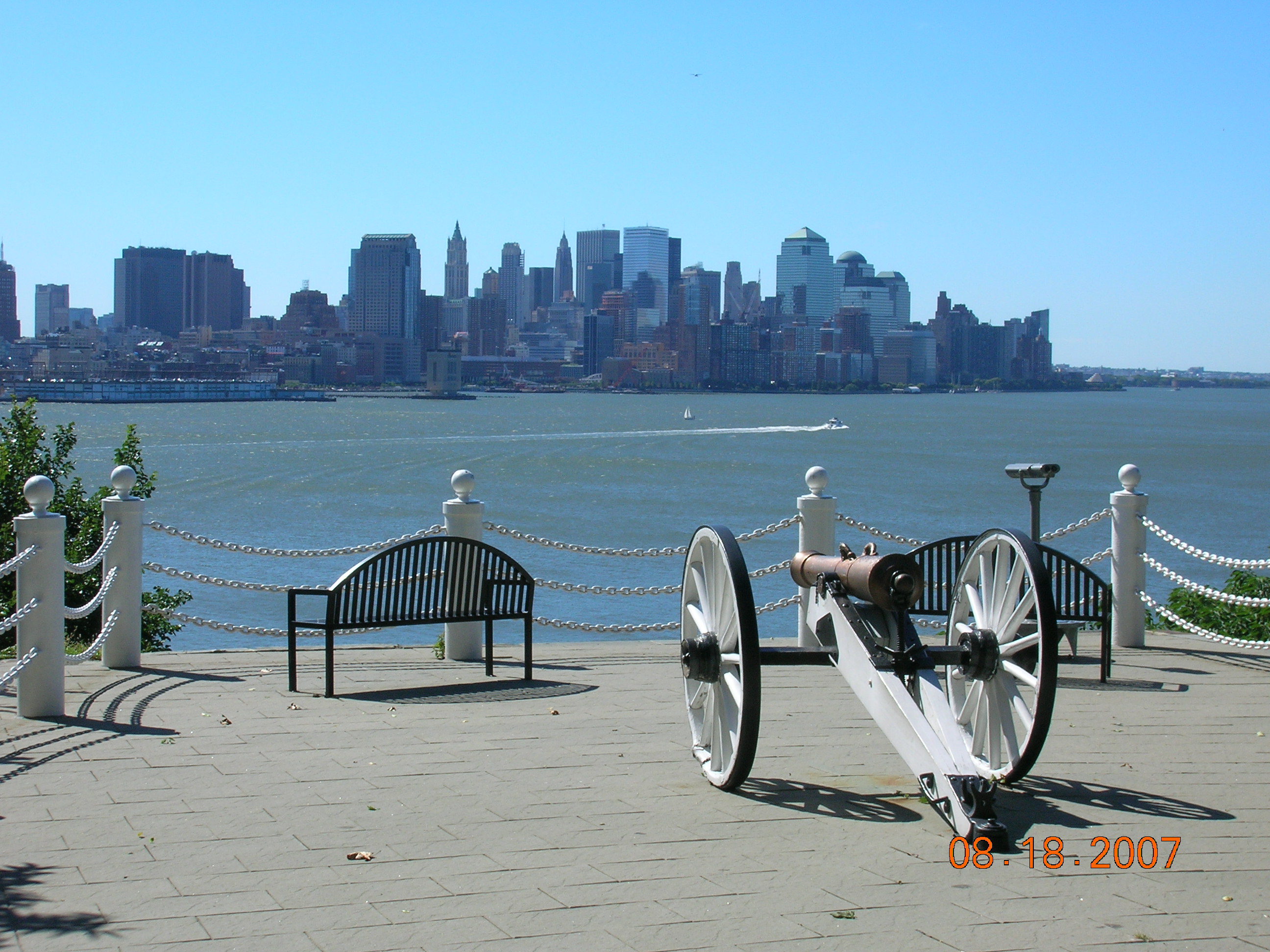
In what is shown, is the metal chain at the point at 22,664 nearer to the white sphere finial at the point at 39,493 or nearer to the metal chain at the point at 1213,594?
the white sphere finial at the point at 39,493

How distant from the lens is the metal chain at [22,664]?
6.85 meters

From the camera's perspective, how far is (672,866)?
185 inches

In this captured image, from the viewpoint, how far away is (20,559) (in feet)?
22.9

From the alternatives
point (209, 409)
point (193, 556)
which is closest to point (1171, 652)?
point (193, 556)

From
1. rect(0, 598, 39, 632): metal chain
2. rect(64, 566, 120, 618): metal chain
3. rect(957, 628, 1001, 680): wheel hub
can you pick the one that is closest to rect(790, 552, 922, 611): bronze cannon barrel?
rect(957, 628, 1001, 680): wheel hub

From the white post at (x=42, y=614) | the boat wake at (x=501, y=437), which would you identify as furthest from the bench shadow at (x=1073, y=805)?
the boat wake at (x=501, y=437)

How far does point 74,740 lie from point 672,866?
3.33 metres

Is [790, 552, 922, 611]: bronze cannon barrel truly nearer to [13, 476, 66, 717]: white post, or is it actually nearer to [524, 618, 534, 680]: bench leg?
[524, 618, 534, 680]: bench leg

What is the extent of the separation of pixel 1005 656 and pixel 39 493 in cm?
481

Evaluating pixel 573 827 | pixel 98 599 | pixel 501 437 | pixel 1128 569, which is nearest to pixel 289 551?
pixel 98 599

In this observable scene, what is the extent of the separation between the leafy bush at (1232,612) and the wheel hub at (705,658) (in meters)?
6.83

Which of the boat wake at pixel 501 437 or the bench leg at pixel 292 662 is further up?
the bench leg at pixel 292 662

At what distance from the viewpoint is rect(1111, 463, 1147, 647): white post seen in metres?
9.97

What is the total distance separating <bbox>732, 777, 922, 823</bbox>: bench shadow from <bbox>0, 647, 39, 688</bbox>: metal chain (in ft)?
12.0
